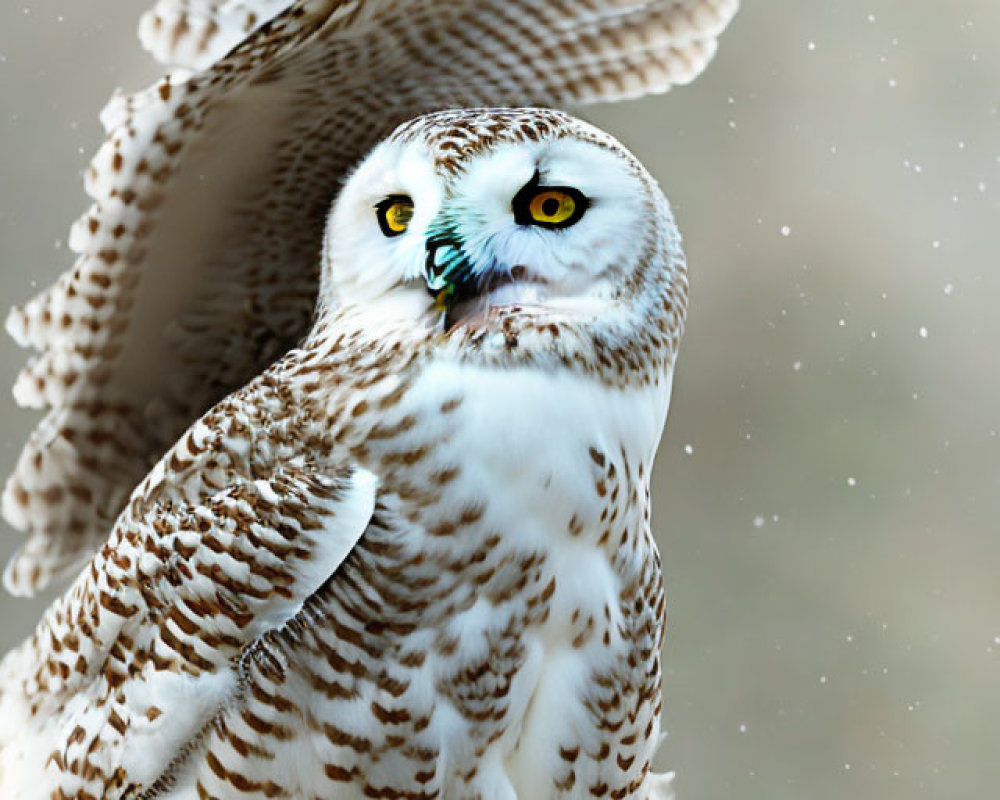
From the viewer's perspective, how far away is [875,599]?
1.73 metres

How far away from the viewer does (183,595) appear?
2.82 feet

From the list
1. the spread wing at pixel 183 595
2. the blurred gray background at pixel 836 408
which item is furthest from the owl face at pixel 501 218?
the blurred gray background at pixel 836 408

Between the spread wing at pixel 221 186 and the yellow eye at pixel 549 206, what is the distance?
0.22 m

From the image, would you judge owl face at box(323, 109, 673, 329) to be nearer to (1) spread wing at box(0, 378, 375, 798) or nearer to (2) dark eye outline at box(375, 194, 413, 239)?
(2) dark eye outline at box(375, 194, 413, 239)

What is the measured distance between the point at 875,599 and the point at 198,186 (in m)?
1.08

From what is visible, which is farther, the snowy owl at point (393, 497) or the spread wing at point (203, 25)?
the spread wing at point (203, 25)

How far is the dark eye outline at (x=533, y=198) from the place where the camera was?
88 cm

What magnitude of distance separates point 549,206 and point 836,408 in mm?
906

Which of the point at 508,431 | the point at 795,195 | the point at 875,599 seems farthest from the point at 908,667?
the point at 508,431

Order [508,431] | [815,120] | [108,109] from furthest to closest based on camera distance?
[815,120], [108,109], [508,431]

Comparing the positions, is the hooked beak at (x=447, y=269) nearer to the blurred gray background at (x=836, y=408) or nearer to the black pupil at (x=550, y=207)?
the black pupil at (x=550, y=207)

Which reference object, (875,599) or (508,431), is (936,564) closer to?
(875,599)

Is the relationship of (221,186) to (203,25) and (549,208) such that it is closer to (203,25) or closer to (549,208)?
(203,25)

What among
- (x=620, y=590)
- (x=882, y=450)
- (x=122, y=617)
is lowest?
(x=882, y=450)
